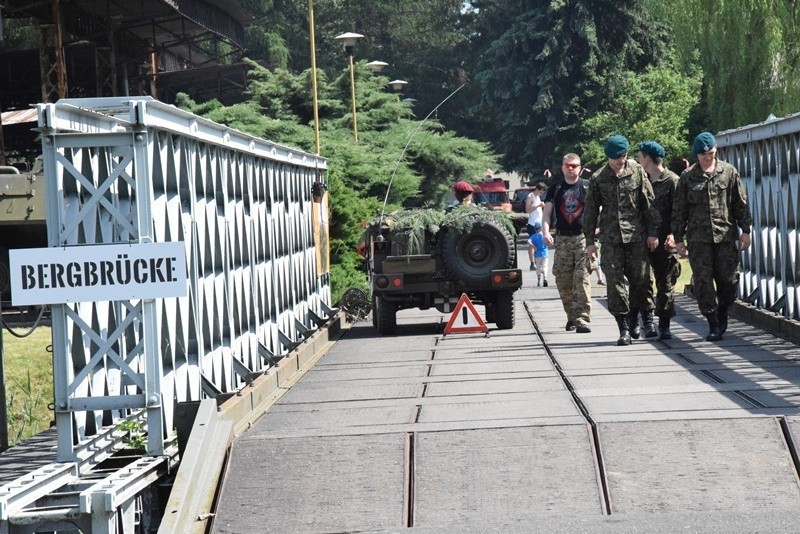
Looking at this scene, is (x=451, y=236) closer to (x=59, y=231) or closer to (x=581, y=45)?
(x=59, y=231)

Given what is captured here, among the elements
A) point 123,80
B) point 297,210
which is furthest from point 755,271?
point 123,80

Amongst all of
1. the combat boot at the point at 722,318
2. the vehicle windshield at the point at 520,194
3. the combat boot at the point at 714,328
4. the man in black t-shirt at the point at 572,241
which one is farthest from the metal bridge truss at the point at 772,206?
the vehicle windshield at the point at 520,194

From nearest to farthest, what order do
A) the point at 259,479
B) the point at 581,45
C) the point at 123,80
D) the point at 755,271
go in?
the point at 259,479
the point at 755,271
the point at 123,80
the point at 581,45

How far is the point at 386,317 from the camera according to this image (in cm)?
1809

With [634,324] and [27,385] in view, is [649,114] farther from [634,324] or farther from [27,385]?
[634,324]

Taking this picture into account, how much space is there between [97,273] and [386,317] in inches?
389

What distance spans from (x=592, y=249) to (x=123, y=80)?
103ft

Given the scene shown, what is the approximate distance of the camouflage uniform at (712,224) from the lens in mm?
13578

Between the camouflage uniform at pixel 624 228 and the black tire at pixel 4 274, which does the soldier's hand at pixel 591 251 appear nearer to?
the camouflage uniform at pixel 624 228

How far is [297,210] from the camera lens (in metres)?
17.7

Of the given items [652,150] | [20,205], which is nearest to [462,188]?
[652,150]

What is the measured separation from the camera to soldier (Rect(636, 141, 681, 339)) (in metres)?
14.3

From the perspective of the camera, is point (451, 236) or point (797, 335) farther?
point (451, 236)

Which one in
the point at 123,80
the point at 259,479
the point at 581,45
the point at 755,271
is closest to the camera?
the point at 259,479
